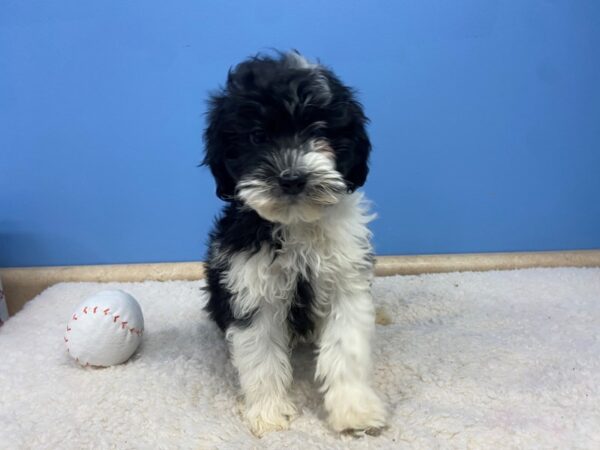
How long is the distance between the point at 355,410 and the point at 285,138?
2.69 feet

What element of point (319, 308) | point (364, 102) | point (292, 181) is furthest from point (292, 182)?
point (364, 102)

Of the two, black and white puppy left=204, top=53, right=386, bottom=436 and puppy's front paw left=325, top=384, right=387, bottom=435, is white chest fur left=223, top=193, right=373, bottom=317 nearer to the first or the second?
black and white puppy left=204, top=53, right=386, bottom=436

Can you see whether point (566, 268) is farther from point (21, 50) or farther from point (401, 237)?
point (21, 50)

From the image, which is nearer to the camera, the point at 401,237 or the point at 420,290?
the point at 420,290

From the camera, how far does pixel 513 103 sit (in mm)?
2568

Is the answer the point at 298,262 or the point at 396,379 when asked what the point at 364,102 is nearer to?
the point at 298,262

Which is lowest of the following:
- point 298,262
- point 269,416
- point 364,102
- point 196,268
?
point 196,268

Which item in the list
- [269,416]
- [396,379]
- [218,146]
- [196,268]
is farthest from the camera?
[196,268]

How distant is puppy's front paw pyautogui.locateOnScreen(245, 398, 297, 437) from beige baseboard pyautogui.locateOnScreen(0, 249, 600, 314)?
1.22m

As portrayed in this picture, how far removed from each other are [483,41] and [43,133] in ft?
7.49

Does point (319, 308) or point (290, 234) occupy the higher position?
point (290, 234)

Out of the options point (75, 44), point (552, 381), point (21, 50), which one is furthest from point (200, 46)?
point (552, 381)

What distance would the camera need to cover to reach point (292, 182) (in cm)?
135

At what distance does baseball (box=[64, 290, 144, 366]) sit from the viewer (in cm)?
186
